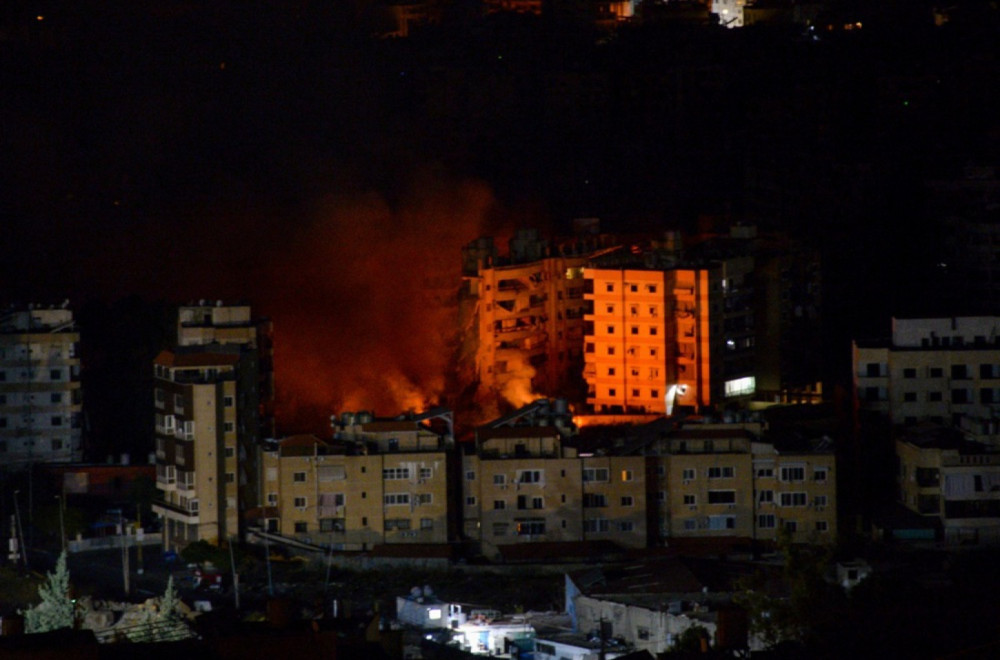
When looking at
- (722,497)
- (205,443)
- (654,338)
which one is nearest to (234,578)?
(205,443)

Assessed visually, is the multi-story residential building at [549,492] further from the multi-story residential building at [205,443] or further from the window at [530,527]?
the multi-story residential building at [205,443]

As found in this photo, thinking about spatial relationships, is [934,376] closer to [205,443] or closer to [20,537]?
[205,443]

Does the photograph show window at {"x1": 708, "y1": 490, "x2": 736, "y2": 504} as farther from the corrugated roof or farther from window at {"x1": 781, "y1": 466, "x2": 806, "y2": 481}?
the corrugated roof

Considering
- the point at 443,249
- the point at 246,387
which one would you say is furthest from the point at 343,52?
the point at 246,387

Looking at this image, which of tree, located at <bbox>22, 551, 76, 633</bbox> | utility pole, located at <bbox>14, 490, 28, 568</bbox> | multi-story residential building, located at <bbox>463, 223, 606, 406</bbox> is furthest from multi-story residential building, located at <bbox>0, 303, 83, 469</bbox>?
tree, located at <bbox>22, 551, 76, 633</bbox>

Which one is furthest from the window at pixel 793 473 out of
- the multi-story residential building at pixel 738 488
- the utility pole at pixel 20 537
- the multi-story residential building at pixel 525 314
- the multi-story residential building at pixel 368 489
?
the utility pole at pixel 20 537

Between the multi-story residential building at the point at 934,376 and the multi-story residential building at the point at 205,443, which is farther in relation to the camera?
the multi-story residential building at the point at 934,376

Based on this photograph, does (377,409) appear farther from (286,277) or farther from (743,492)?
(743,492)
